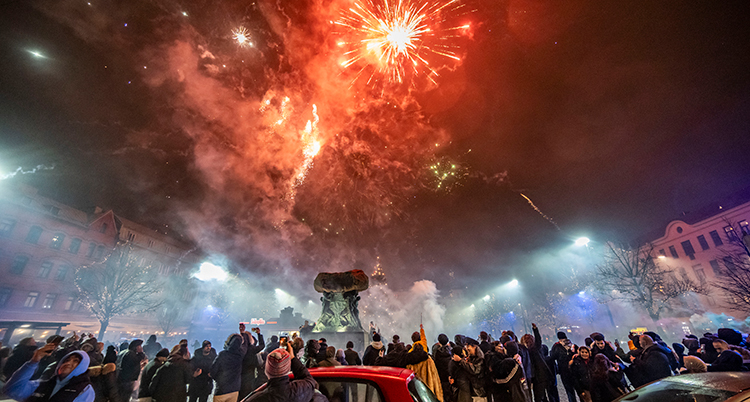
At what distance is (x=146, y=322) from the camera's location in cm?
3706

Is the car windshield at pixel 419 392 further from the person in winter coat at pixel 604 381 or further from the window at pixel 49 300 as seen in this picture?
the window at pixel 49 300

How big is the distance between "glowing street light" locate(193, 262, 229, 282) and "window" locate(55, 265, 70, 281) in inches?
863

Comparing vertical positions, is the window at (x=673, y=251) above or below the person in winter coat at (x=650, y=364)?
above

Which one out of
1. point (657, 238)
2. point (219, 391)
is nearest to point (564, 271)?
point (657, 238)

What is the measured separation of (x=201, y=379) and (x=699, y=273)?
5351cm

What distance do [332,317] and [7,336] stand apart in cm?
1889

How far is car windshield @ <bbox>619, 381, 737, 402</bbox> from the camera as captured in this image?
9.47ft

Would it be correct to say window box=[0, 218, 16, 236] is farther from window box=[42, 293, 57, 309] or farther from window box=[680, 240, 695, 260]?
window box=[680, 240, 695, 260]

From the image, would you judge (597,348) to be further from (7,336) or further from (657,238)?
(657,238)

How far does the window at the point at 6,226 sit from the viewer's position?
85.5 feet

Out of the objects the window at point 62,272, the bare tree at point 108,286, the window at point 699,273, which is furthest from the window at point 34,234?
the window at point 699,273

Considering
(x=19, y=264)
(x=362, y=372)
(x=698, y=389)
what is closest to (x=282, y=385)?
(x=362, y=372)

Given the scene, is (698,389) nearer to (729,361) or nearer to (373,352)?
(729,361)

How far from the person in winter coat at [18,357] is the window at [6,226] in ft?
105
